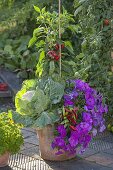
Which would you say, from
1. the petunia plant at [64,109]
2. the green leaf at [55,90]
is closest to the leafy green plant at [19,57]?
the petunia plant at [64,109]

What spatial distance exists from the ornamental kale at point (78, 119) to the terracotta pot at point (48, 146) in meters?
0.13

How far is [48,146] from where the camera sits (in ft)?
15.5

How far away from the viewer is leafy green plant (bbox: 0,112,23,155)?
4.41 m

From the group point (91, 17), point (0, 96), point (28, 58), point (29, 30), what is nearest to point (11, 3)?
point (29, 30)

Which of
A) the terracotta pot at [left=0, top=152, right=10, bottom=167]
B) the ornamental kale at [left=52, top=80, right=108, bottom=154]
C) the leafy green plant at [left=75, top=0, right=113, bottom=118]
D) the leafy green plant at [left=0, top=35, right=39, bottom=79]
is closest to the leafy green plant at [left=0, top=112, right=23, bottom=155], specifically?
the terracotta pot at [left=0, top=152, right=10, bottom=167]

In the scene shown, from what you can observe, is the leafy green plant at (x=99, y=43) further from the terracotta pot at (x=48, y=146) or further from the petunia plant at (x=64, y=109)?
the terracotta pot at (x=48, y=146)

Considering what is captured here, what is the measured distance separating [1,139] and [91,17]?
2.36 metres

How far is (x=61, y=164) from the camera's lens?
4.66 m

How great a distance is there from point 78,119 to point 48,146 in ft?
1.57

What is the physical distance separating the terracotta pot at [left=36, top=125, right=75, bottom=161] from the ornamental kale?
0.41 feet

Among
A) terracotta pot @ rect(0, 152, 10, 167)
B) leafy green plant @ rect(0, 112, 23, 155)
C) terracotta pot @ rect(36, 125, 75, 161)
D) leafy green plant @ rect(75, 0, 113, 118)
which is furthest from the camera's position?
leafy green plant @ rect(75, 0, 113, 118)

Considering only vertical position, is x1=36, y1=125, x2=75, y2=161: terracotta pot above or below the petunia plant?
below

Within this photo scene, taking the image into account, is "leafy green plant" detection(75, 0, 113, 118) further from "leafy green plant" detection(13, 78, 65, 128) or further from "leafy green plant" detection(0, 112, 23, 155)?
"leafy green plant" detection(0, 112, 23, 155)

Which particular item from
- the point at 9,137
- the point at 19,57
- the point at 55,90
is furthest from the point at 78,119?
the point at 19,57
